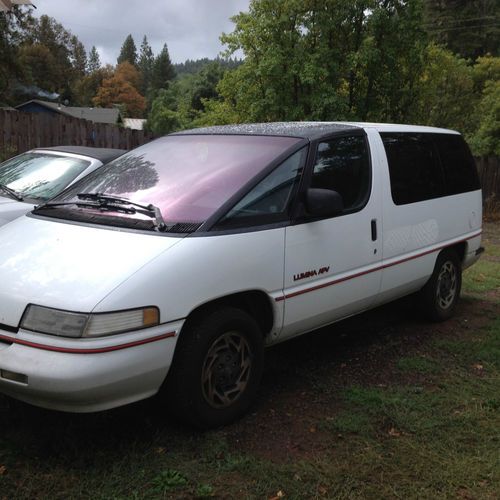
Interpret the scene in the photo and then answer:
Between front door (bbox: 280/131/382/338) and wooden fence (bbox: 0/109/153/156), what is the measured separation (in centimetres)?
884

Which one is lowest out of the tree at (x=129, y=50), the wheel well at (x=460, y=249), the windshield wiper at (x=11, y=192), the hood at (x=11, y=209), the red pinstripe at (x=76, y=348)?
the wheel well at (x=460, y=249)

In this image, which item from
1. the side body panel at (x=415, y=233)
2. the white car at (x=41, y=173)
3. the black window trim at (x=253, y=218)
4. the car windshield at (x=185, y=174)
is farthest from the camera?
the white car at (x=41, y=173)

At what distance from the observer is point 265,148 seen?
154 inches

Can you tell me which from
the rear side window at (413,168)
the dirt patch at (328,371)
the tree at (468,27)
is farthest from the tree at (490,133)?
the tree at (468,27)

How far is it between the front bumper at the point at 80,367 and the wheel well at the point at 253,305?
45cm

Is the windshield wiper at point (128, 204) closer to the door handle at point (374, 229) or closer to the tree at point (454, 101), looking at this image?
the door handle at point (374, 229)

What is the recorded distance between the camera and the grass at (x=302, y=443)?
290cm

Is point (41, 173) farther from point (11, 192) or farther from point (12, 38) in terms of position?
point (12, 38)

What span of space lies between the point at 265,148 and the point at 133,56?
543ft

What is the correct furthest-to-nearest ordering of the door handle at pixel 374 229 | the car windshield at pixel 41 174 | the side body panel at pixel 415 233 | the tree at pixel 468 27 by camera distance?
the tree at pixel 468 27 → the car windshield at pixel 41 174 → the side body panel at pixel 415 233 → the door handle at pixel 374 229

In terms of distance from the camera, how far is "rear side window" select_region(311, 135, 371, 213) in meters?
4.10

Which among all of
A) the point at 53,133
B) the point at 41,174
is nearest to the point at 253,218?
the point at 41,174

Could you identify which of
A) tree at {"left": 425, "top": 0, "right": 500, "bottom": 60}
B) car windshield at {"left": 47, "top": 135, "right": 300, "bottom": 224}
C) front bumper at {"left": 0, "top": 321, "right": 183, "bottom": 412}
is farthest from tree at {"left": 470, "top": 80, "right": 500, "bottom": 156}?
tree at {"left": 425, "top": 0, "right": 500, "bottom": 60}

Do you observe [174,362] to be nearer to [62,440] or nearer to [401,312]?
[62,440]
